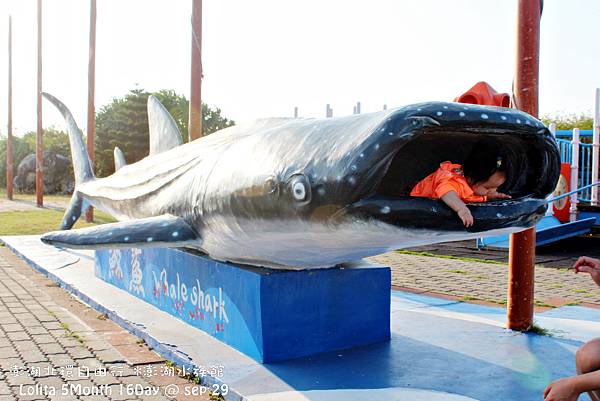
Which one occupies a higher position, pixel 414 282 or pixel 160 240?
pixel 160 240

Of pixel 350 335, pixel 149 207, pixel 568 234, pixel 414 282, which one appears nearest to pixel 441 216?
pixel 350 335

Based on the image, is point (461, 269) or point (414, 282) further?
point (461, 269)

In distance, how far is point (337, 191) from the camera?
261cm

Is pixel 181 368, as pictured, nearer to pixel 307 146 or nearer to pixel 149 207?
pixel 149 207

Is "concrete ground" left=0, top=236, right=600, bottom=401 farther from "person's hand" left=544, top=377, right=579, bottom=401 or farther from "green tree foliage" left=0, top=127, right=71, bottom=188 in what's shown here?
"green tree foliage" left=0, top=127, right=71, bottom=188

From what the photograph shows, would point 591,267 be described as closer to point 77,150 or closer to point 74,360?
point 74,360

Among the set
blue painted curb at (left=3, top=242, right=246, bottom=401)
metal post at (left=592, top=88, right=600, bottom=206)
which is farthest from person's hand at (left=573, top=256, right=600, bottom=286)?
metal post at (left=592, top=88, right=600, bottom=206)

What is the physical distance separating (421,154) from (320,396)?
55.3 inches

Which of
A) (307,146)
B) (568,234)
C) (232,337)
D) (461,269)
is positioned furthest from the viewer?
(568,234)

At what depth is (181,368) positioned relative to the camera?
383 centimetres

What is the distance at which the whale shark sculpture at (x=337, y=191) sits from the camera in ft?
8.18

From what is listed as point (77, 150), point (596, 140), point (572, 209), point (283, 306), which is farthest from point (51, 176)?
point (283, 306)

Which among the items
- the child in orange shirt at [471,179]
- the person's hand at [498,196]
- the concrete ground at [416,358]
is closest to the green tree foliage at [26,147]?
the concrete ground at [416,358]

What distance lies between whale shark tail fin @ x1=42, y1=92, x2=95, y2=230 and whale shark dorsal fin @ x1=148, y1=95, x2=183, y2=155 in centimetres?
112
